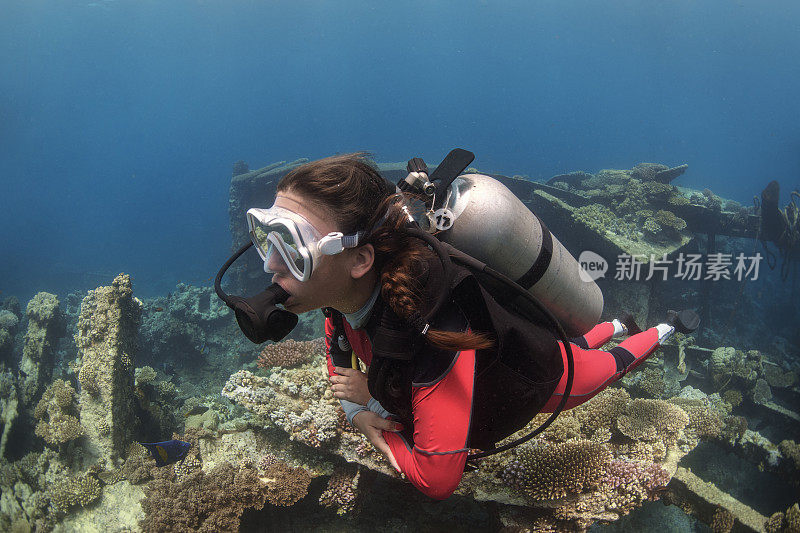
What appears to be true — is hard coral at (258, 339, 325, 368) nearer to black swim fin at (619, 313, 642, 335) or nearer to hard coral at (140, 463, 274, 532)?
hard coral at (140, 463, 274, 532)

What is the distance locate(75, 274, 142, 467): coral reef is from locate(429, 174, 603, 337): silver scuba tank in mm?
6493

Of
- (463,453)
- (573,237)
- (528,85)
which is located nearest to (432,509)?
(463,453)

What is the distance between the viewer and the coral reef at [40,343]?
27.6 feet

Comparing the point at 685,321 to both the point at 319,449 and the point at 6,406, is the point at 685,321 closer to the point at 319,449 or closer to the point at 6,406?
the point at 319,449

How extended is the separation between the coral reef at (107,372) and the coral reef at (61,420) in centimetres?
15

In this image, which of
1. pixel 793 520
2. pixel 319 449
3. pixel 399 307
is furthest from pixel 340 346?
pixel 793 520

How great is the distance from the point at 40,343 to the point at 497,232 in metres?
11.9

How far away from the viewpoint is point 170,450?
502cm

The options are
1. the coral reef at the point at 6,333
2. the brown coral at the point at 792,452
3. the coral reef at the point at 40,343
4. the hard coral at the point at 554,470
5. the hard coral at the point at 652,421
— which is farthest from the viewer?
the coral reef at the point at 6,333

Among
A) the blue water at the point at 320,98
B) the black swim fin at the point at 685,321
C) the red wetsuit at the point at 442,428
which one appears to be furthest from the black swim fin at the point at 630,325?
the blue water at the point at 320,98

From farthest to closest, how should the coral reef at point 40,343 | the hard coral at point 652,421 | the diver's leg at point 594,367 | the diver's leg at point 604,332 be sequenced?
the coral reef at point 40,343 < the hard coral at point 652,421 < the diver's leg at point 604,332 < the diver's leg at point 594,367

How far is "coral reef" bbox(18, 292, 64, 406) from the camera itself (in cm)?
840

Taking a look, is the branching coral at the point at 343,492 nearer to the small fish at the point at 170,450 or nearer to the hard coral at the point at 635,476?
the small fish at the point at 170,450

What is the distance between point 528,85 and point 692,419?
178060mm
